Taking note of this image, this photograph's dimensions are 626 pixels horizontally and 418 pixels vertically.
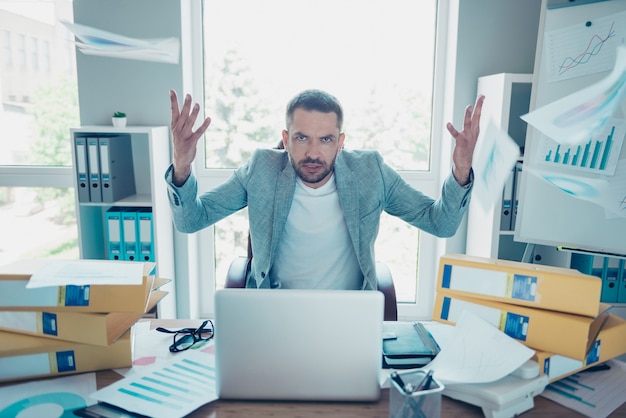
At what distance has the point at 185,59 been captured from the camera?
2748 mm

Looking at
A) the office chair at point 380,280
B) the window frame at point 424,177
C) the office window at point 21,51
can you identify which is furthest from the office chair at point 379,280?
the office window at point 21,51

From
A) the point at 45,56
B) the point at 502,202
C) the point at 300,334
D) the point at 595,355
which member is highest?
the point at 45,56

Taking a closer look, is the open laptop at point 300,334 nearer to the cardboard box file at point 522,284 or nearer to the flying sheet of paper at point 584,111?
the cardboard box file at point 522,284

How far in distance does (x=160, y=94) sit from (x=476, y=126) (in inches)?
73.1

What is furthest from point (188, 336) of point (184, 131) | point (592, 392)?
point (592, 392)

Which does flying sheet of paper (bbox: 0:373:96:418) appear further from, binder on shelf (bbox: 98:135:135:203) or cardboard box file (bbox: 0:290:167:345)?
binder on shelf (bbox: 98:135:135:203)

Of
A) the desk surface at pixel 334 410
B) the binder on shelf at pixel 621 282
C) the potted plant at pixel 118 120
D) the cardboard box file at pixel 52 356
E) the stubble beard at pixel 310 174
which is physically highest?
the potted plant at pixel 118 120

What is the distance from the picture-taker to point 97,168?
2.47 metres

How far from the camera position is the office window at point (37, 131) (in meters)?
2.80

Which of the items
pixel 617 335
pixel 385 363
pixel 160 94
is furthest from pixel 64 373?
pixel 160 94

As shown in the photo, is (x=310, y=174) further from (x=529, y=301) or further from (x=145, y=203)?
(x=145, y=203)

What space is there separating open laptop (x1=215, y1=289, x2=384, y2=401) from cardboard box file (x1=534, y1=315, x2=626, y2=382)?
1.30 feet

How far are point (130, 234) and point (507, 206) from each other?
1.93 m

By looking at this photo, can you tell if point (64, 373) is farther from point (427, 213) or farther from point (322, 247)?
point (427, 213)
